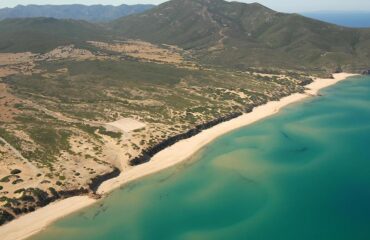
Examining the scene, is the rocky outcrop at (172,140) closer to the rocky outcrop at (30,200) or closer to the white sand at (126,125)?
the white sand at (126,125)

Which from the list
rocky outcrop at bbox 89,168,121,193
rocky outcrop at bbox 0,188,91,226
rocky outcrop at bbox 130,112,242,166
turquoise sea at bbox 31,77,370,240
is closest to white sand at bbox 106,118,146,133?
rocky outcrop at bbox 130,112,242,166

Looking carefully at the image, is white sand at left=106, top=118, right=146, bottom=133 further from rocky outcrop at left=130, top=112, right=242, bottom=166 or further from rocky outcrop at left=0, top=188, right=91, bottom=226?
rocky outcrop at left=0, top=188, right=91, bottom=226

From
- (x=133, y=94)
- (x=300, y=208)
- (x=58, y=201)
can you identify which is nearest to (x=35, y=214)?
(x=58, y=201)

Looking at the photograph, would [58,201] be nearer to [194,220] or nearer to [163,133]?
[194,220]

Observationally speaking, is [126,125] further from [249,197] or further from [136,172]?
[249,197]

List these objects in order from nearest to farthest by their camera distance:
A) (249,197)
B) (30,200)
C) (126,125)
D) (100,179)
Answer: (30,200) < (249,197) < (100,179) < (126,125)

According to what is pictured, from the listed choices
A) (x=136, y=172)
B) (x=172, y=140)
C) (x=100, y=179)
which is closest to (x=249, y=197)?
(x=136, y=172)
